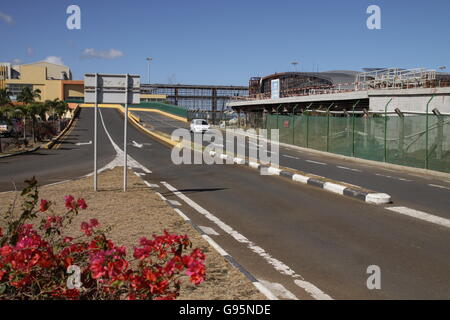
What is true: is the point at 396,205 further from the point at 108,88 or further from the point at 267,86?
the point at 267,86

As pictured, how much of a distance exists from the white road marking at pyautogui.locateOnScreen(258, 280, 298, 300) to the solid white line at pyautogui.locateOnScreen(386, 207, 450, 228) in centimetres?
474

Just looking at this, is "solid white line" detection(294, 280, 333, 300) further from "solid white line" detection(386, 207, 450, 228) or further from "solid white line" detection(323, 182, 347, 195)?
"solid white line" detection(323, 182, 347, 195)

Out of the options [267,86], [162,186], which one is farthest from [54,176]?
[267,86]

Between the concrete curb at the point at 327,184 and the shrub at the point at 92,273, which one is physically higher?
the shrub at the point at 92,273

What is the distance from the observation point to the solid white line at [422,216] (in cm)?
923

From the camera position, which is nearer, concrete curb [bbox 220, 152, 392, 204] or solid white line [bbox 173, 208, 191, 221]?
solid white line [bbox 173, 208, 191, 221]

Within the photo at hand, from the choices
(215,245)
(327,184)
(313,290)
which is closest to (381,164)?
(327,184)

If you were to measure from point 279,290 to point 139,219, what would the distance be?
417 centimetres

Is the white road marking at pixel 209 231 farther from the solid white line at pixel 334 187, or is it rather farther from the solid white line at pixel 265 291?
the solid white line at pixel 334 187

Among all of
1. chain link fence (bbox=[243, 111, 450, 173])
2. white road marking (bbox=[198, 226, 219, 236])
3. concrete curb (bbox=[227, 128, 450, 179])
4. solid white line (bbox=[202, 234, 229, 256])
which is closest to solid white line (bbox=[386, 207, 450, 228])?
white road marking (bbox=[198, 226, 219, 236])

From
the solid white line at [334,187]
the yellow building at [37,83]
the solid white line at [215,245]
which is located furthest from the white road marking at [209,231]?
the yellow building at [37,83]

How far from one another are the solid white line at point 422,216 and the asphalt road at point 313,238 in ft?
0.82

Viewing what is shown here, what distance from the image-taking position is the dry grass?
5211mm
